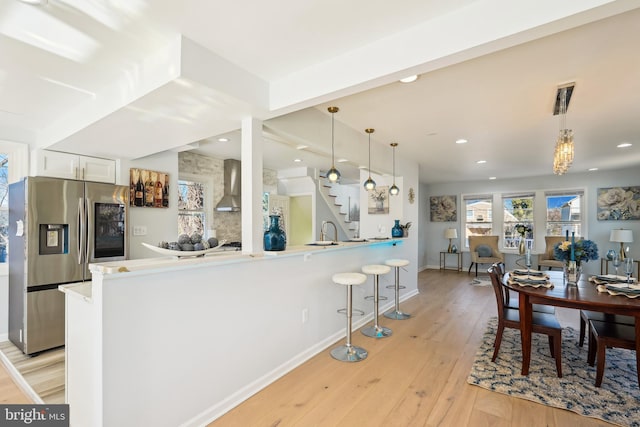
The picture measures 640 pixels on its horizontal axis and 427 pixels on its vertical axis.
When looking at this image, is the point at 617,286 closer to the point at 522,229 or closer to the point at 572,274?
the point at 572,274

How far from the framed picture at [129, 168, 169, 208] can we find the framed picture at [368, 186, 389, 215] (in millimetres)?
3282

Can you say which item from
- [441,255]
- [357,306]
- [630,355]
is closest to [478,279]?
[441,255]

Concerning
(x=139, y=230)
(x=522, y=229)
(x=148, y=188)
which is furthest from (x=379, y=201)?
(x=522, y=229)

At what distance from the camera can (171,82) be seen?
1.87 metres

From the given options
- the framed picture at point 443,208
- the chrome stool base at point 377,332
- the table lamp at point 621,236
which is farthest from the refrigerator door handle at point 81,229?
the table lamp at point 621,236

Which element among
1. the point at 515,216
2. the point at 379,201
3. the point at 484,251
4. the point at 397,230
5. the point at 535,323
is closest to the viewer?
the point at 535,323

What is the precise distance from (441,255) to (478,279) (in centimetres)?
169

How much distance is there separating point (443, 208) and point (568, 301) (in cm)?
678

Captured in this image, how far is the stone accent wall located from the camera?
5066 mm

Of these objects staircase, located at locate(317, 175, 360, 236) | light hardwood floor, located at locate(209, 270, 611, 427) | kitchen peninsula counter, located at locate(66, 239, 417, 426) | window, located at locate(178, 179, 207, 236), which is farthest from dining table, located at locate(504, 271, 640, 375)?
window, located at locate(178, 179, 207, 236)

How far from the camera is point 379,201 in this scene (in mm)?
5359

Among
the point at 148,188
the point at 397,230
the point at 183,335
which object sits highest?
the point at 148,188

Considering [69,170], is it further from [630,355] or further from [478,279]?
[478,279]

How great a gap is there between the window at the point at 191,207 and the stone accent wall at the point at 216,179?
0.20 m
